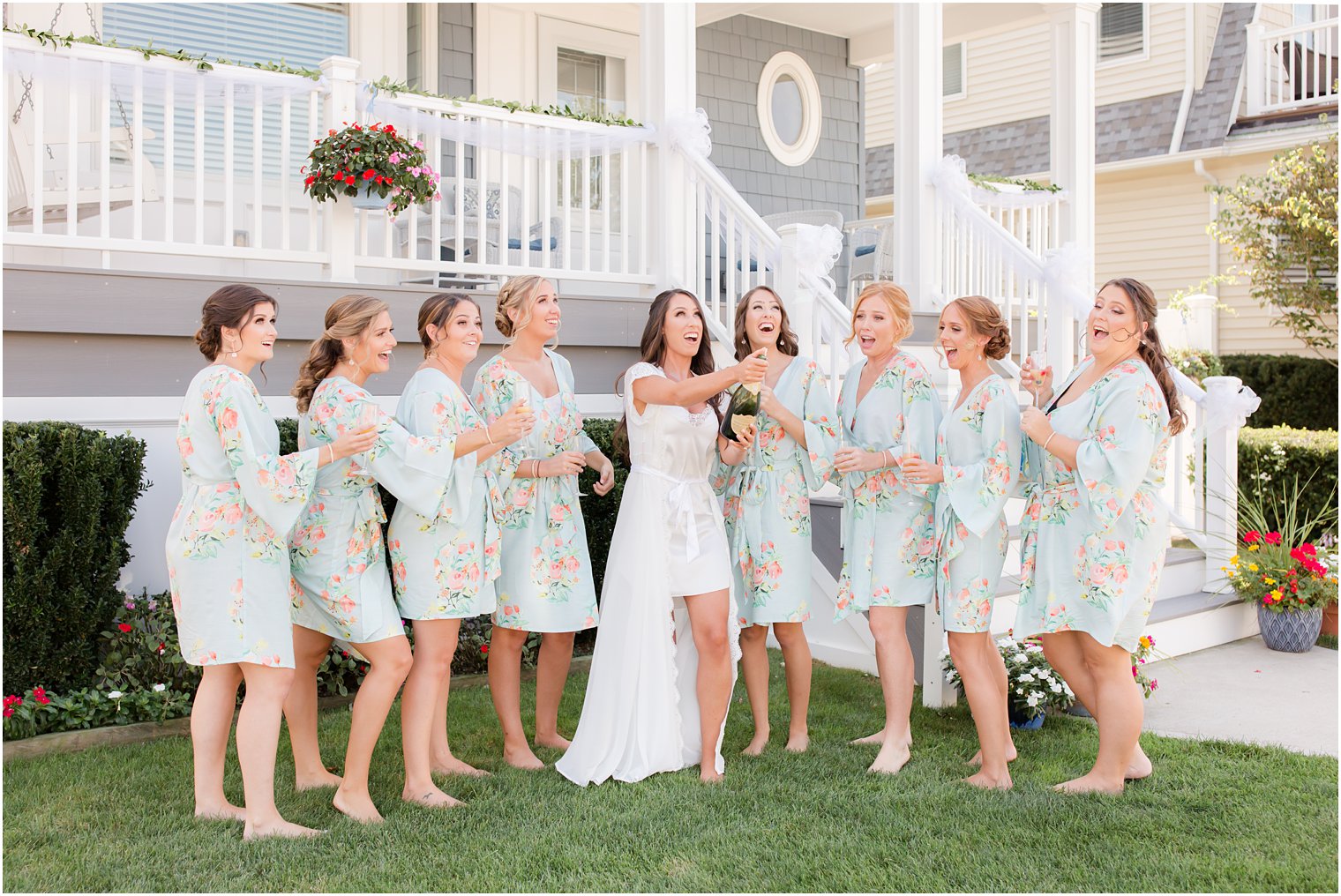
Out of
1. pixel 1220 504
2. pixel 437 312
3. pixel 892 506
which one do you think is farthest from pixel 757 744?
pixel 1220 504

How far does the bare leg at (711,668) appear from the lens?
3.96 meters

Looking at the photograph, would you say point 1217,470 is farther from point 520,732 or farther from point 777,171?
point 777,171

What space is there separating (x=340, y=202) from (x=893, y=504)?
3215mm

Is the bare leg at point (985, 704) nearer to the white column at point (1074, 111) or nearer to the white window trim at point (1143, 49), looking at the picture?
the white column at point (1074, 111)

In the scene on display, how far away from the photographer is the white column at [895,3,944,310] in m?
7.85

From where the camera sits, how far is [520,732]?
417 cm

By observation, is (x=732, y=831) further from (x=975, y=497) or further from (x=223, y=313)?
(x=223, y=313)

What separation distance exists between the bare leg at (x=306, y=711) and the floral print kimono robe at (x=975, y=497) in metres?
2.14

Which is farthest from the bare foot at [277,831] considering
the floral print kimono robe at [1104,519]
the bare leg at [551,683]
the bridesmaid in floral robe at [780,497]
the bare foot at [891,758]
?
the floral print kimono robe at [1104,519]

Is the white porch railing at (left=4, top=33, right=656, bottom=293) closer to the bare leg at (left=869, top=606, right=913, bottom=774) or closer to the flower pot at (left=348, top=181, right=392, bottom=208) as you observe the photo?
the flower pot at (left=348, top=181, right=392, bottom=208)

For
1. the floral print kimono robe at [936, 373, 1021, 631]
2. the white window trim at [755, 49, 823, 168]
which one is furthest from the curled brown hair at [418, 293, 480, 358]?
the white window trim at [755, 49, 823, 168]

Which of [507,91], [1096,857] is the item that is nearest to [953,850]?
[1096,857]

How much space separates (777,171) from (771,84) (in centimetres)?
79

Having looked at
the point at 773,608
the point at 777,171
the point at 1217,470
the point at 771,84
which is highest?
the point at 771,84
